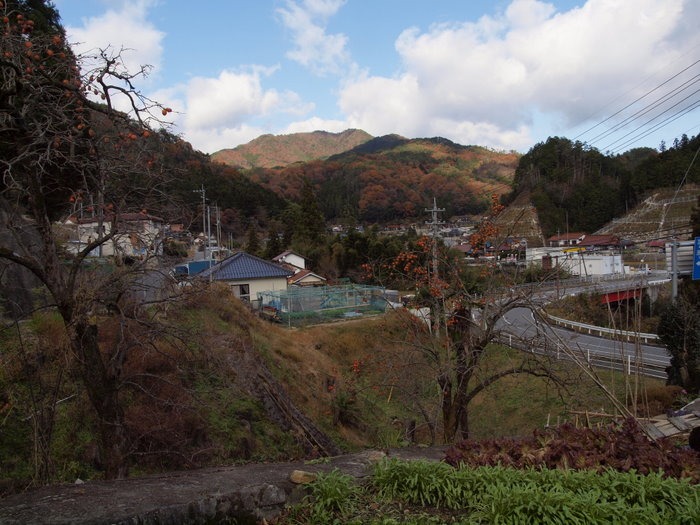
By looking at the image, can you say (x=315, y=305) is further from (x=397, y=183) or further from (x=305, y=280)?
(x=397, y=183)

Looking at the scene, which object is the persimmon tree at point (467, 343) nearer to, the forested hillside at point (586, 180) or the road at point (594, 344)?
the road at point (594, 344)

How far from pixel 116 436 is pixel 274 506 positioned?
241cm

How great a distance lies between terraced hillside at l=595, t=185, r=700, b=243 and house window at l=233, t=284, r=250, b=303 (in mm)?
40782

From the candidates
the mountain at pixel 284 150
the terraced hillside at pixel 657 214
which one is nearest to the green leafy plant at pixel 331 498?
the terraced hillside at pixel 657 214

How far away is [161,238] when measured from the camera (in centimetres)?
495

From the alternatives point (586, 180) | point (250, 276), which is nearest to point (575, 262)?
point (250, 276)

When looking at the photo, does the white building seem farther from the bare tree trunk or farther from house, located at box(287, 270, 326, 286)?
house, located at box(287, 270, 326, 286)

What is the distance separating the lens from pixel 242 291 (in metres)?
23.9

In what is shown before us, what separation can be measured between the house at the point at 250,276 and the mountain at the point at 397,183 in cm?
2706

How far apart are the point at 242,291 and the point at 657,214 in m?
48.0

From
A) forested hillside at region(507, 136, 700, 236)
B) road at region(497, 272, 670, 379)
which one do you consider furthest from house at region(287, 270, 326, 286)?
forested hillside at region(507, 136, 700, 236)

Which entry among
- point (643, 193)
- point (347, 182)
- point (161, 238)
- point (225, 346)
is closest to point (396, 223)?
point (347, 182)

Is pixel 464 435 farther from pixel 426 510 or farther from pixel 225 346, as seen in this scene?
pixel 225 346

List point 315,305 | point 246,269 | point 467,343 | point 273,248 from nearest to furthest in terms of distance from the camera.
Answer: point 467,343 → point 315,305 → point 246,269 → point 273,248
